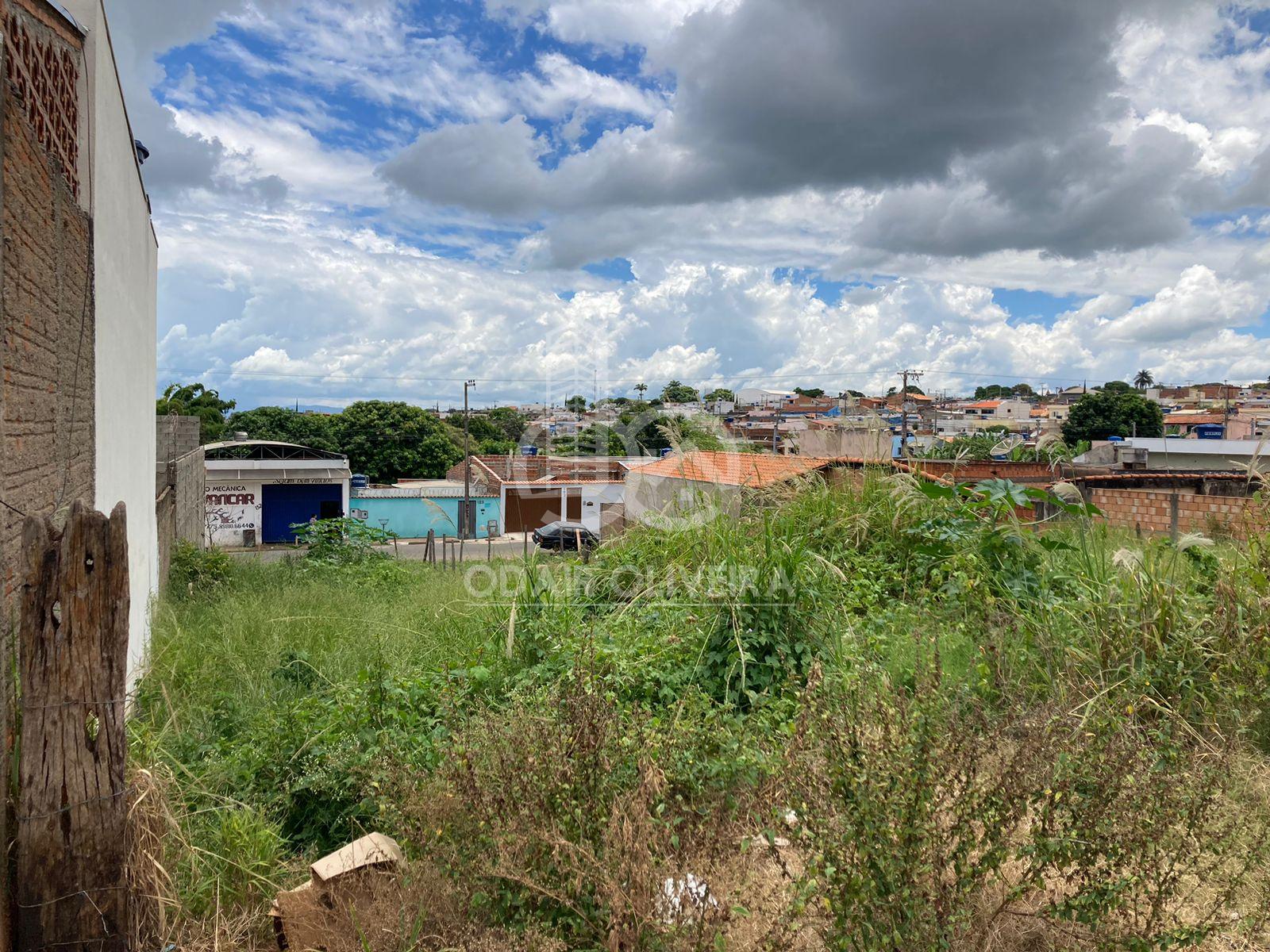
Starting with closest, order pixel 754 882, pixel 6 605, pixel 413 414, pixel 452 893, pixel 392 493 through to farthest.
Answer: pixel 754 882, pixel 452 893, pixel 6 605, pixel 392 493, pixel 413 414

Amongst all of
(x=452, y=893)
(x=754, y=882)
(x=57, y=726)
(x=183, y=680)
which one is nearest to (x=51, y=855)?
(x=57, y=726)

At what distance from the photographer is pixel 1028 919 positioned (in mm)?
2311

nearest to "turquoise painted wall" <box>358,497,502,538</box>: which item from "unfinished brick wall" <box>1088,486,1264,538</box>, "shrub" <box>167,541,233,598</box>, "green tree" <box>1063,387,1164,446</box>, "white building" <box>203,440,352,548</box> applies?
"white building" <box>203,440,352,548</box>

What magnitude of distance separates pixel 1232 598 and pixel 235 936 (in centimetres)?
448

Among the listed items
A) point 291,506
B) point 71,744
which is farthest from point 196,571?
point 291,506

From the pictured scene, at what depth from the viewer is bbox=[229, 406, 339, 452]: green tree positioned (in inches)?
1613

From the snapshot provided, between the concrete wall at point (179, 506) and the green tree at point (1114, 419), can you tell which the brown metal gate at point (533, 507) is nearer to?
the concrete wall at point (179, 506)

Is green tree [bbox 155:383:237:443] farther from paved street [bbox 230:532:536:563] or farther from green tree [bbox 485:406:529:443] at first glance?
green tree [bbox 485:406:529:443]

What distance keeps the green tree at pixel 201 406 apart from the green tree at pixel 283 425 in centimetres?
233

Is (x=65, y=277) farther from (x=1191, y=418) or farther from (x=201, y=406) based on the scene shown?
(x=1191, y=418)

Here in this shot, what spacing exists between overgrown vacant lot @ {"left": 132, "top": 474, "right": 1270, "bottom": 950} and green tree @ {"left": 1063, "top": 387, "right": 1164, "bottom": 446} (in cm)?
4344

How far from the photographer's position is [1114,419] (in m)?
43.4

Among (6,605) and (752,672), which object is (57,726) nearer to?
(6,605)

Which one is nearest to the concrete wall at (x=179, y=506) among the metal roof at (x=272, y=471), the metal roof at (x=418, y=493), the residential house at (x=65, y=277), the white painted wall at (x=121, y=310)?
the white painted wall at (x=121, y=310)
